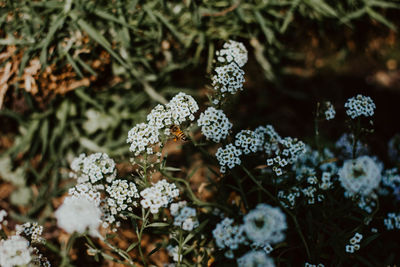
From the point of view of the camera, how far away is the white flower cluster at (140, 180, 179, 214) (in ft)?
4.82

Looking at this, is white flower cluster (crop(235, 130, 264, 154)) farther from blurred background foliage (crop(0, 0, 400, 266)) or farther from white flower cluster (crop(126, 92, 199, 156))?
blurred background foliage (crop(0, 0, 400, 266))

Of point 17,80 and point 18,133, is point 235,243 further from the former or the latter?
point 18,133

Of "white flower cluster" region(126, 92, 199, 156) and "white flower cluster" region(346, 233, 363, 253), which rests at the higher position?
"white flower cluster" region(126, 92, 199, 156)

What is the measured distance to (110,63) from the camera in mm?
2697

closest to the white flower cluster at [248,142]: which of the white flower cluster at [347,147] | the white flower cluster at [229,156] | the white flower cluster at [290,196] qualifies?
the white flower cluster at [229,156]

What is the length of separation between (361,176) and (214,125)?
68 centimetres

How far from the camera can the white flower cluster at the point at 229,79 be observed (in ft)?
5.56

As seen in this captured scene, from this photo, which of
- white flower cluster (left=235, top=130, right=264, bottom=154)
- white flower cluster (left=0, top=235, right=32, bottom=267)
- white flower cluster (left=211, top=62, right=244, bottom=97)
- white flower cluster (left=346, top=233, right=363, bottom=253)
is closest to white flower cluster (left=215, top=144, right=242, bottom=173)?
white flower cluster (left=235, top=130, right=264, bottom=154)

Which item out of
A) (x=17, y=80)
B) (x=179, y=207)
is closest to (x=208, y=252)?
(x=179, y=207)

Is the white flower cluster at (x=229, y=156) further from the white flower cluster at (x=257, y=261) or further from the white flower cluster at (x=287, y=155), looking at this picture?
the white flower cluster at (x=257, y=261)

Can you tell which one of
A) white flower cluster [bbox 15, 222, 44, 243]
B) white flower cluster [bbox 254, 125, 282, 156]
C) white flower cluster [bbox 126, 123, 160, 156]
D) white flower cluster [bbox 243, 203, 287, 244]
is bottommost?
white flower cluster [bbox 15, 222, 44, 243]

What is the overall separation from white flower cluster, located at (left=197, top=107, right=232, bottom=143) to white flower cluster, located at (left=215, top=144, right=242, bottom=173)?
0.22 feet

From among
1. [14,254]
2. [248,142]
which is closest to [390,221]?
[248,142]

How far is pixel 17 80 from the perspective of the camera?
7.67ft
